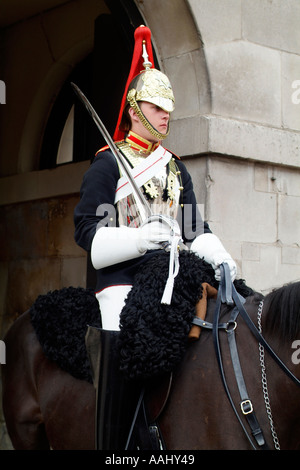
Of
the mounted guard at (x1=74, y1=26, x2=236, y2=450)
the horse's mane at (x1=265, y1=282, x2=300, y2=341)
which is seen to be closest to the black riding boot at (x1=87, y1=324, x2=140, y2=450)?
the mounted guard at (x1=74, y1=26, x2=236, y2=450)

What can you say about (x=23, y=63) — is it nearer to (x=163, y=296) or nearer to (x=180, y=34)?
(x=180, y=34)

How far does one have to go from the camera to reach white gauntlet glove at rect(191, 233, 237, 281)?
114 inches

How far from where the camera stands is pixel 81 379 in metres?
3.21

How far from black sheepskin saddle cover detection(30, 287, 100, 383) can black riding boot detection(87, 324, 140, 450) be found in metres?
0.29

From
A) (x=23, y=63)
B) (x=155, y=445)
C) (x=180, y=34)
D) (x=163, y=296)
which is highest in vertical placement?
(x=23, y=63)

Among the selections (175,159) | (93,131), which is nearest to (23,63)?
(93,131)

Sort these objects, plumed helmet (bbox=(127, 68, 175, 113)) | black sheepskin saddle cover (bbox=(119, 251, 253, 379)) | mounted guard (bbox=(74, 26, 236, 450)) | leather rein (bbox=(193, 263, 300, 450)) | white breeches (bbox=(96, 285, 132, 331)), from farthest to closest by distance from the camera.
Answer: plumed helmet (bbox=(127, 68, 175, 113)), white breeches (bbox=(96, 285, 132, 331)), mounted guard (bbox=(74, 26, 236, 450)), black sheepskin saddle cover (bbox=(119, 251, 253, 379)), leather rein (bbox=(193, 263, 300, 450))

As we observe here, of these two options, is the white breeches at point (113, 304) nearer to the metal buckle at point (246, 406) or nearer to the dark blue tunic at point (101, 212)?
the dark blue tunic at point (101, 212)

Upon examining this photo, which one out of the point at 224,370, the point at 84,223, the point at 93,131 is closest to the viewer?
the point at 224,370

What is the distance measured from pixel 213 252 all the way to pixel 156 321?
1.46ft

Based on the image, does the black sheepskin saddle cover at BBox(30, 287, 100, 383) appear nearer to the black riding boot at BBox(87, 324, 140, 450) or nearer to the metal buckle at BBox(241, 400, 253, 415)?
the black riding boot at BBox(87, 324, 140, 450)

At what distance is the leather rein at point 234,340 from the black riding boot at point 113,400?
359 millimetres

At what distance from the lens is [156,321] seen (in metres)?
2.71

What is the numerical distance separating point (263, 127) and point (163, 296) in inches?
87.5
